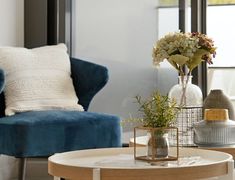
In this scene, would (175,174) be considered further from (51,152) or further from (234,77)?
(234,77)

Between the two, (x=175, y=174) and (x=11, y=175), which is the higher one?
(x=175, y=174)

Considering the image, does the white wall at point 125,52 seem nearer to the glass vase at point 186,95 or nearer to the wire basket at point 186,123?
the glass vase at point 186,95

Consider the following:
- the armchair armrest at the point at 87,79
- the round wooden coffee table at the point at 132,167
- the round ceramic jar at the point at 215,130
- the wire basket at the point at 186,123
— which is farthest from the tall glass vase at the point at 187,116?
the armchair armrest at the point at 87,79

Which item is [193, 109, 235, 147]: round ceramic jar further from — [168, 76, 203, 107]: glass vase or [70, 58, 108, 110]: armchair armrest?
[70, 58, 108, 110]: armchair armrest

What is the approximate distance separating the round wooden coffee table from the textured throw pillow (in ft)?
3.62

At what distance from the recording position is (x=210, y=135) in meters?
2.46

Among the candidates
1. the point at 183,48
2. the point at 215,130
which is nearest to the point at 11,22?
the point at 183,48

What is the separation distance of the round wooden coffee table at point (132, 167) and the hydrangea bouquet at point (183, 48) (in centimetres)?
81

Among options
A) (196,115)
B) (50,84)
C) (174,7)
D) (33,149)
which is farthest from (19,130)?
(174,7)

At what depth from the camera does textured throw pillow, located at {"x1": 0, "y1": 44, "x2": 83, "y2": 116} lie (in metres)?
3.19

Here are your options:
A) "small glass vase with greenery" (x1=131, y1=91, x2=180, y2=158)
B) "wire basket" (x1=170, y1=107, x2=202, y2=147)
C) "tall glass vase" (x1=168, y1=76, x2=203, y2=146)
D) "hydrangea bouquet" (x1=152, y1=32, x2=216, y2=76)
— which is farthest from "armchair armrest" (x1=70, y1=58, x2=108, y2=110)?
"small glass vase with greenery" (x1=131, y1=91, x2=180, y2=158)

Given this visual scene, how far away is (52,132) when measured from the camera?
2.87 m

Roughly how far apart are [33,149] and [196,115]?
2.93 ft

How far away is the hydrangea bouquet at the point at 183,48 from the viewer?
9.36 feet
